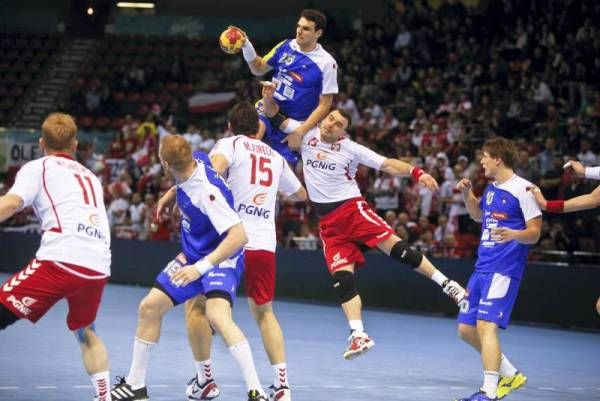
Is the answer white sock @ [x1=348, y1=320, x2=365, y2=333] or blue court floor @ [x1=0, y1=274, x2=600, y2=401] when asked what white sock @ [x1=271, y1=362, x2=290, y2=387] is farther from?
white sock @ [x1=348, y1=320, x2=365, y2=333]

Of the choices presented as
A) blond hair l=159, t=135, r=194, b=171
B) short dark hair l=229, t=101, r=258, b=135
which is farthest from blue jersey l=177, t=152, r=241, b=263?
short dark hair l=229, t=101, r=258, b=135

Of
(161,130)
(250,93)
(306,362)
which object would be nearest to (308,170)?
(306,362)

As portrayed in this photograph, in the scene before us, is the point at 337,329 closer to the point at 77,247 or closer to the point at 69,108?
the point at 77,247

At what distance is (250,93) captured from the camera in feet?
93.2

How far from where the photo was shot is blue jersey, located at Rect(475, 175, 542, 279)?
937 centimetres

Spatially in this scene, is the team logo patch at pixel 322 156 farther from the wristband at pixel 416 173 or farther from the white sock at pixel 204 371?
the white sock at pixel 204 371

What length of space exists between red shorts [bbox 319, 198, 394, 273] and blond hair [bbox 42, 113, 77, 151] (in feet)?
14.5

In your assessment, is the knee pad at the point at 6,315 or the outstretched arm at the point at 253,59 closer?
the knee pad at the point at 6,315

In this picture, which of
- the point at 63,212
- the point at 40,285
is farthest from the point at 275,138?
the point at 40,285

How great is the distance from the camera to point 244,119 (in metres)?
9.24

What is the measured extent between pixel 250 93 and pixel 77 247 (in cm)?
2115

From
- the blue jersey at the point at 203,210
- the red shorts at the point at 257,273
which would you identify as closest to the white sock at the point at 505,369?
the red shorts at the point at 257,273

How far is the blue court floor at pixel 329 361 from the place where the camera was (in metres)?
10.1

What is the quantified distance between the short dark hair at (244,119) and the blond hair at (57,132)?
1862 millimetres
